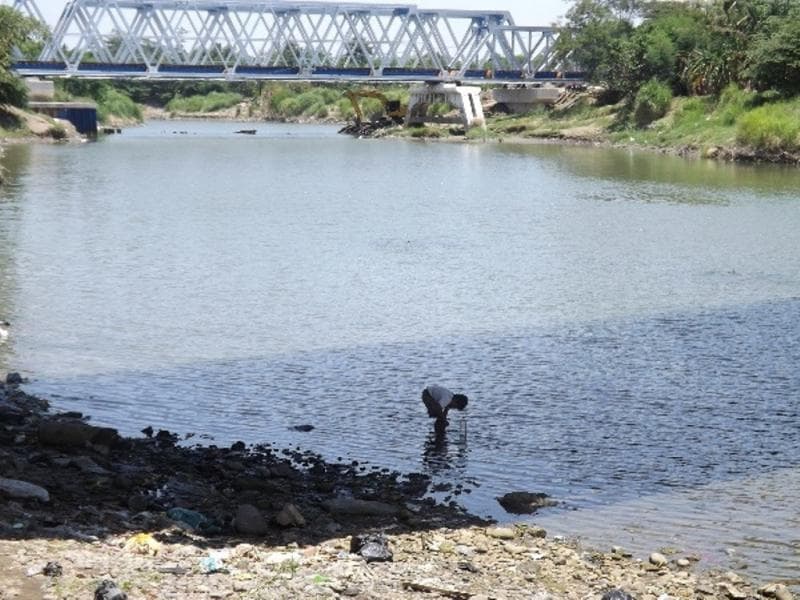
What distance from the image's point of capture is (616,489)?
13.2 metres

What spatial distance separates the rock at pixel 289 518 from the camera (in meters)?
11.0

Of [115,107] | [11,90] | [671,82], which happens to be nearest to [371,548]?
[11,90]

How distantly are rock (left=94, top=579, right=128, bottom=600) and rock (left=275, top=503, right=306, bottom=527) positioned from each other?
2.53 m

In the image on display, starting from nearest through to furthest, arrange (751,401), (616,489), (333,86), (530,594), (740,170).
Answer: (530,594), (616,489), (751,401), (740,170), (333,86)

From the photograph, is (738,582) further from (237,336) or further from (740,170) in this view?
(740,170)

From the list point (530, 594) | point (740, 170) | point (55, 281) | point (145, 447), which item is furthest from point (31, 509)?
point (740, 170)

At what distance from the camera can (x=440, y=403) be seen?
49.7 feet

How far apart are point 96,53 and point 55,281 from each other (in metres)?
90.4

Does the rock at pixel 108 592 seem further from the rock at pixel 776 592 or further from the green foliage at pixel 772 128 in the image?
the green foliage at pixel 772 128

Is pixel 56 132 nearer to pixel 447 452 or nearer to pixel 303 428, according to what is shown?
pixel 303 428

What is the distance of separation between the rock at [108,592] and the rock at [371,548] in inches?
88.5

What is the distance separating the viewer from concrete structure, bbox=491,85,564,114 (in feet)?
362

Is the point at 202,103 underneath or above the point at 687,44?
underneath

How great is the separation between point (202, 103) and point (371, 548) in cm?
16748
